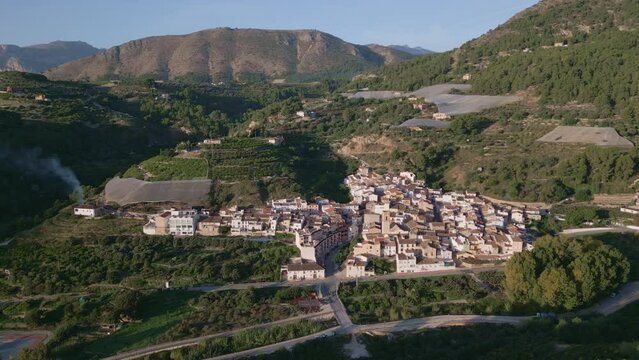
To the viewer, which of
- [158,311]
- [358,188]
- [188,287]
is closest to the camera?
[158,311]

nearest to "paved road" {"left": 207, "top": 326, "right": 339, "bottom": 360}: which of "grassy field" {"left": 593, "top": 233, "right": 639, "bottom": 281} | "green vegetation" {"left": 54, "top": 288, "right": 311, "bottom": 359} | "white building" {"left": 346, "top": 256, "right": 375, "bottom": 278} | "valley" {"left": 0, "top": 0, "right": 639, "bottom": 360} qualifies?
"valley" {"left": 0, "top": 0, "right": 639, "bottom": 360}

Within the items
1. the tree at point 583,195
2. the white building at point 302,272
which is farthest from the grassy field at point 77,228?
the tree at point 583,195

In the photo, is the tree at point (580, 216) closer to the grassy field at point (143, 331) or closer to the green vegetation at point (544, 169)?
the green vegetation at point (544, 169)

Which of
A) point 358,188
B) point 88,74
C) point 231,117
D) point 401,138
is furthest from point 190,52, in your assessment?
point 358,188

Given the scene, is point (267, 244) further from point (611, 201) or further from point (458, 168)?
point (611, 201)

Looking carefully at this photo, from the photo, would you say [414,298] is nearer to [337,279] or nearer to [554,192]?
[337,279]

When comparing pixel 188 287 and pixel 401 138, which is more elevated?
pixel 401 138

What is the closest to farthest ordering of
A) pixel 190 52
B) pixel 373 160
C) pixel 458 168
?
pixel 458 168
pixel 373 160
pixel 190 52
